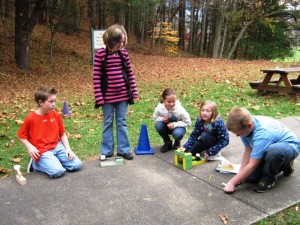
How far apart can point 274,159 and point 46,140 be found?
257 centimetres

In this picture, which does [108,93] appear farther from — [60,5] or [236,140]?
[60,5]

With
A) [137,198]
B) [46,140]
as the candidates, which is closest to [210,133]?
[137,198]

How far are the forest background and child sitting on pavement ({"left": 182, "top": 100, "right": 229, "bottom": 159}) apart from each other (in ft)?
3.62

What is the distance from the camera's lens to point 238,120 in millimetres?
3172

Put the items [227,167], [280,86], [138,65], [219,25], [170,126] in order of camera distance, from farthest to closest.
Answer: [219,25], [138,65], [280,86], [170,126], [227,167]

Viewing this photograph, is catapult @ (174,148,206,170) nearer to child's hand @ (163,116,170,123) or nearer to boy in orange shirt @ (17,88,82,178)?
child's hand @ (163,116,170,123)

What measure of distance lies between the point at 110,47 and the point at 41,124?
4.08ft

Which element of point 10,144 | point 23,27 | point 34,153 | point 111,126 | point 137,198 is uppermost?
point 23,27

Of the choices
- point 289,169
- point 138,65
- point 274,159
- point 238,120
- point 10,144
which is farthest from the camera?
point 138,65

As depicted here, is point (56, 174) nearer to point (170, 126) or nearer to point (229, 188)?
point (170, 126)

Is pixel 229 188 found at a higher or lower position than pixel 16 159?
higher

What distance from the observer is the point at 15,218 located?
3029 millimetres

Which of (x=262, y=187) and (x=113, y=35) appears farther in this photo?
(x=113, y=35)

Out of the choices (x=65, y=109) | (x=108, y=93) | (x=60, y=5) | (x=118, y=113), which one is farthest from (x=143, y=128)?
(x=60, y=5)
